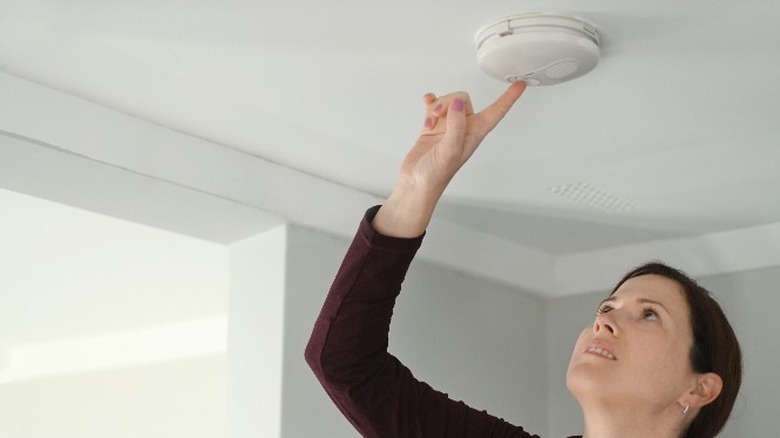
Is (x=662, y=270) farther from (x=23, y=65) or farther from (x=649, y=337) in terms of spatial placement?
(x=23, y=65)

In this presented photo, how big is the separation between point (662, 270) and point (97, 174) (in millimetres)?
1165

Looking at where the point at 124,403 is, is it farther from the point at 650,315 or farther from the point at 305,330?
the point at 650,315

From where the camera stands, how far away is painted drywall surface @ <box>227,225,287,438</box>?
107 inches

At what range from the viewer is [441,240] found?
315cm

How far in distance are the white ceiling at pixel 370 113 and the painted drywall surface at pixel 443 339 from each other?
9cm

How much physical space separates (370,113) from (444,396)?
65 cm

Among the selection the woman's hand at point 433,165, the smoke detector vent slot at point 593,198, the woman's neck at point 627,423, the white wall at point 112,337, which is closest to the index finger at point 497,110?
the woman's hand at point 433,165

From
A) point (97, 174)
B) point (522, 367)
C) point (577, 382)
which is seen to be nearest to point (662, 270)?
point (577, 382)

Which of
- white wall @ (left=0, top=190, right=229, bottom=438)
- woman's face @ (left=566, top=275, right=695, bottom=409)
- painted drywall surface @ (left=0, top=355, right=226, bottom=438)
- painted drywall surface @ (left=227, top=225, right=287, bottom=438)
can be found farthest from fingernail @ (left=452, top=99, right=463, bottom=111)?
painted drywall surface @ (left=0, top=355, right=226, bottom=438)

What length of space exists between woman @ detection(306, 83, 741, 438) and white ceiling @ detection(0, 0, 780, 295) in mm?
295

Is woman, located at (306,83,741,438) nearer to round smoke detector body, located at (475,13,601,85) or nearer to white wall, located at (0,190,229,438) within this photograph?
round smoke detector body, located at (475,13,601,85)

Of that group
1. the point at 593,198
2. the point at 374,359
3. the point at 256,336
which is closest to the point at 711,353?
the point at 374,359

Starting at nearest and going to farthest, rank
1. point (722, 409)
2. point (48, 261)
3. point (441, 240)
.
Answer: point (722, 409) → point (441, 240) → point (48, 261)

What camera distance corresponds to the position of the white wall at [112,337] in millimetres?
3879
